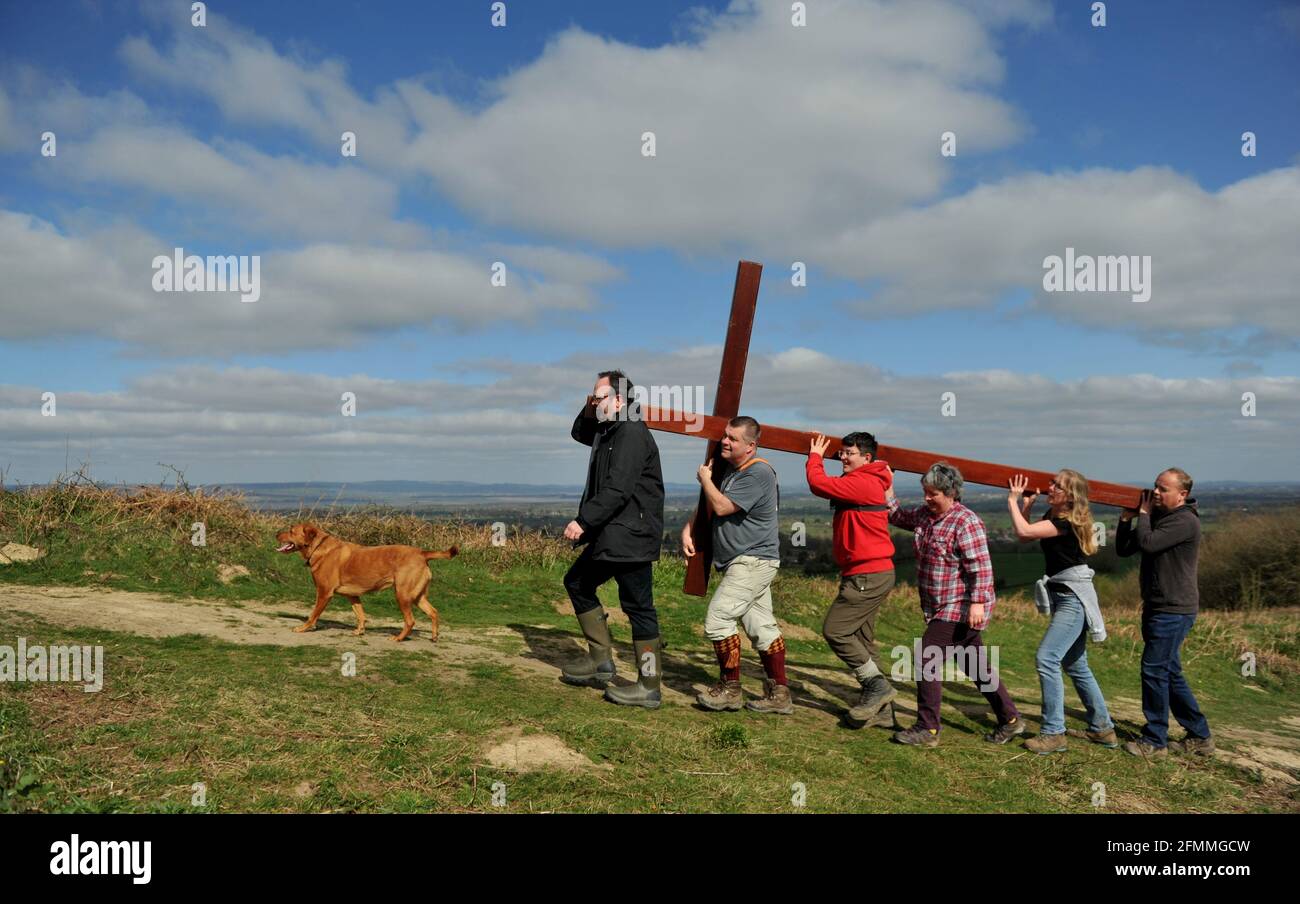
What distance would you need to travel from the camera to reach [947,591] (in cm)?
648

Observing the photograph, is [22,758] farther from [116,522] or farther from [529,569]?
[529,569]

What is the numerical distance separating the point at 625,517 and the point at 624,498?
200 millimetres

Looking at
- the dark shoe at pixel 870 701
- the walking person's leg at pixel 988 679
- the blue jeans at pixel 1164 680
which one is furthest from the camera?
the blue jeans at pixel 1164 680

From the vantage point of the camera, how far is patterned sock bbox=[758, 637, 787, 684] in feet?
23.2

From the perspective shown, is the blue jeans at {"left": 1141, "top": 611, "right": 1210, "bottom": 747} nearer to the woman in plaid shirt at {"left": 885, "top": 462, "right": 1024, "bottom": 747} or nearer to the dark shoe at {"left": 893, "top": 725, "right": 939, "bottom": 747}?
the woman in plaid shirt at {"left": 885, "top": 462, "right": 1024, "bottom": 747}

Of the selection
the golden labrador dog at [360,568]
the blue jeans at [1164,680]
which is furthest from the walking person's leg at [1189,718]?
→ the golden labrador dog at [360,568]

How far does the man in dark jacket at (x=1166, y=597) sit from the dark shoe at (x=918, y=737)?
6.55ft

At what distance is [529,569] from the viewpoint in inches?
513

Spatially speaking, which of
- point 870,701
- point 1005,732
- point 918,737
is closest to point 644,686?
point 870,701

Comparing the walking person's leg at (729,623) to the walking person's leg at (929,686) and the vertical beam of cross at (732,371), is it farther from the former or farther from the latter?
the walking person's leg at (929,686)

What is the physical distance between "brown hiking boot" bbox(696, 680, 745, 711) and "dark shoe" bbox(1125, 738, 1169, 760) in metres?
3.46

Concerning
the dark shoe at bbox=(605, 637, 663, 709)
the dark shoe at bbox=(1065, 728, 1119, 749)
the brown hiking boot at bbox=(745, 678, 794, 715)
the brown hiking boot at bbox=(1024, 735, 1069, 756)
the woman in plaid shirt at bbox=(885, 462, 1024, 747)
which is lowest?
the dark shoe at bbox=(1065, 728, 1119, 749)

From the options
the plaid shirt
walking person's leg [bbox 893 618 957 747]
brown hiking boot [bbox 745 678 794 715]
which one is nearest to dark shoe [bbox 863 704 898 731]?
walking person's leg [bbox 893 618 957 747]

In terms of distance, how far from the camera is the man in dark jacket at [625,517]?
6617 mm
